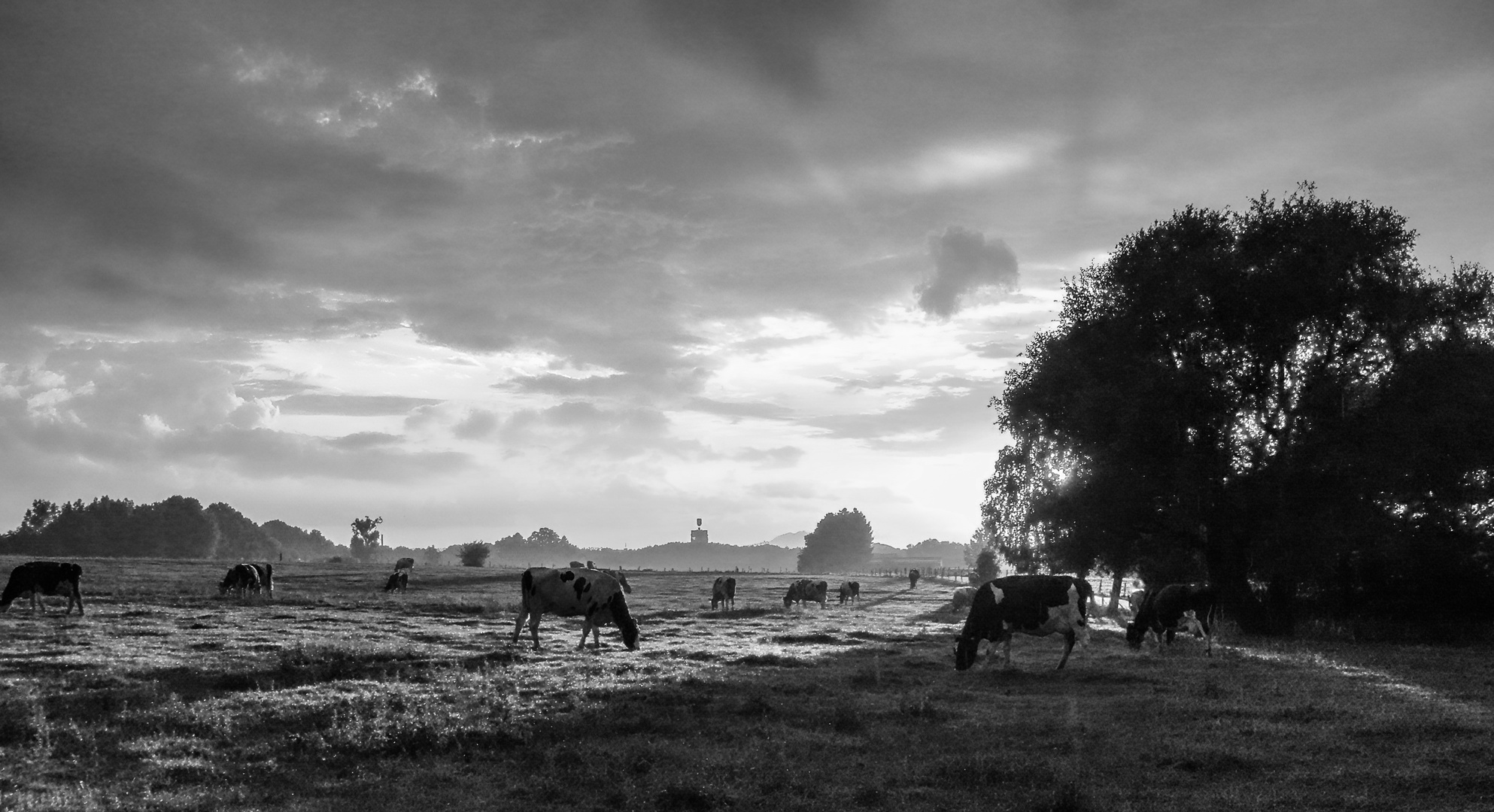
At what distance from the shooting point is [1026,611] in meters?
22.6

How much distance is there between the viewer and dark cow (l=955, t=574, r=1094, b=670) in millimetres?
22578

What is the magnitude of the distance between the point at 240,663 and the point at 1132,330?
2918 cm

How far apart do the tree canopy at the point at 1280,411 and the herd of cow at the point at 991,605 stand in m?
3.89

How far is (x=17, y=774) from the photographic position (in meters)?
10.7

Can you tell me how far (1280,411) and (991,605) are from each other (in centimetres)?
1635

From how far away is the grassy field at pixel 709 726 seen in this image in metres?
10.3

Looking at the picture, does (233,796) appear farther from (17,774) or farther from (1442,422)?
(1442,422)

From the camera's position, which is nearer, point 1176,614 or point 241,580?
point 1176,614

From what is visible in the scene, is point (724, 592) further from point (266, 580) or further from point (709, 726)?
point (709, 726)

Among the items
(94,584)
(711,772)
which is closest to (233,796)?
(711,772)

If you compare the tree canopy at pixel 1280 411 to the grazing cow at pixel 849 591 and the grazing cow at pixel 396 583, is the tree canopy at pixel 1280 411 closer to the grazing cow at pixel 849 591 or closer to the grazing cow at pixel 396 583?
the grazing cow at pixel 849 591

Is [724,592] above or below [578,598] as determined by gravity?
below

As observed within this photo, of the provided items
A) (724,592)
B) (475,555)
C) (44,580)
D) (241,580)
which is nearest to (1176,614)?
(724,592)

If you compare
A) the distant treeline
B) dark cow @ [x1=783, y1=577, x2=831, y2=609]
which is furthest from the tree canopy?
the distant treeline
